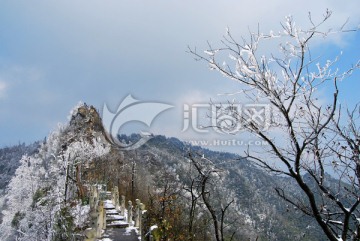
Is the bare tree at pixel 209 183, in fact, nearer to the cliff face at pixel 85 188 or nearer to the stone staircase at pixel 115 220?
the cliff face at pixel 85 188

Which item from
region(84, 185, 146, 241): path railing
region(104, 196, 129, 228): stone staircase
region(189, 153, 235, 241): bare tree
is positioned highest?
region(189, 153, 235, 241): bare tree

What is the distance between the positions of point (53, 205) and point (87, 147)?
47.2 ft

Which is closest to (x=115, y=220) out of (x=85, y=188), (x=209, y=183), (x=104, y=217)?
(x=104, y=217)

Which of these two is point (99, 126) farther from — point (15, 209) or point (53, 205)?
point (53, 205)

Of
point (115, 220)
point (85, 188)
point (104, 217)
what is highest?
point (85, 188)

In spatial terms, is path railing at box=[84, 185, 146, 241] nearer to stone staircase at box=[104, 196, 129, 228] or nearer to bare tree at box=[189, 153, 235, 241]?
stone staircase at box=[104, 196, 129, 228]

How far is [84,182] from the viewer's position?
4012 cm

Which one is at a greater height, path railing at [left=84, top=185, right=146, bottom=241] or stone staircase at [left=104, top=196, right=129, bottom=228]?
path railing at [left=84, top=185, right=146, bottom=241]

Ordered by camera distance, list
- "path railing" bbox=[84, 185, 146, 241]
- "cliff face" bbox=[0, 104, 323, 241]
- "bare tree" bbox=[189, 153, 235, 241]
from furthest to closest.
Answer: "path railing" bbox=[84, 185, 146, 241] → "cliff face" bbox=[0, 104, 323, 241] → "bare tree" bbox=[189, 153, 235, 241]

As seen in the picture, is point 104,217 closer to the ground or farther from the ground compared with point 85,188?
closer to the ground

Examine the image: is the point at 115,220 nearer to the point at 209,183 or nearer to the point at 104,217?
the point at 104,217

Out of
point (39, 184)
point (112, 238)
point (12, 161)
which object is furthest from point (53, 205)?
point (12, 161)

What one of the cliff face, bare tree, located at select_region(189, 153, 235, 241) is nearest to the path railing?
the cliff face

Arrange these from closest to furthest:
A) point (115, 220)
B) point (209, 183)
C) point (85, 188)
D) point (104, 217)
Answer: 1. point (209, 183)
2. point (104, 217)
3. point (115, 220)
4. point (85, 188)
